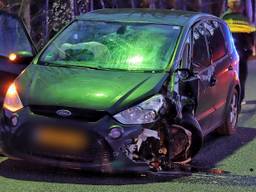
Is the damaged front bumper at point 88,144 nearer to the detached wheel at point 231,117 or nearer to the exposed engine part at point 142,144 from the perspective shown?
the exposed engine part at point 142,144

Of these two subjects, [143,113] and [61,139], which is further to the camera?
[143,113]

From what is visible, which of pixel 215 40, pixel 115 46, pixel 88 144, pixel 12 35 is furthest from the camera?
pixel 215 40

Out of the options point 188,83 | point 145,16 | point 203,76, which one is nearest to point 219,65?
point 203,76

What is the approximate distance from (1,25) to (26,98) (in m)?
2.02

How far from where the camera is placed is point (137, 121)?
20.5ft

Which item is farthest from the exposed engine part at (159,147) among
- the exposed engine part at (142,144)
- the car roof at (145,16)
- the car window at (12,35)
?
the car window at (12,35)

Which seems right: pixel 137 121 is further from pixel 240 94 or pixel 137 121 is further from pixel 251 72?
pixel 251 72

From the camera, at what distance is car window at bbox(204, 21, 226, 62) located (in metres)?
8.27

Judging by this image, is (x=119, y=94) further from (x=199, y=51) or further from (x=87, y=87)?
(x=199, y=51)

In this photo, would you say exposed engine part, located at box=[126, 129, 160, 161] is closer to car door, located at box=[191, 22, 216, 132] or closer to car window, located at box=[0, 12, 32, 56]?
car door, located at box=[191, 22, 216, 132]

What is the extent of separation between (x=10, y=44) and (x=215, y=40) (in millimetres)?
2554

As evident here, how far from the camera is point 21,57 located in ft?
25.1

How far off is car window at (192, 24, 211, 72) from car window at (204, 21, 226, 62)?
8.8 inches

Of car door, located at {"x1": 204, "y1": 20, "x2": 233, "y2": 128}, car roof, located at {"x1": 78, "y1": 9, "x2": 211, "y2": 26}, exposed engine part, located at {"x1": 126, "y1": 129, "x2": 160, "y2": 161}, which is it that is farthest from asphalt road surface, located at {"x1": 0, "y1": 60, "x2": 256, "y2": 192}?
car roof, located at {"x1": 78, "y1": 9, "x2": 211, "y2": 26}
